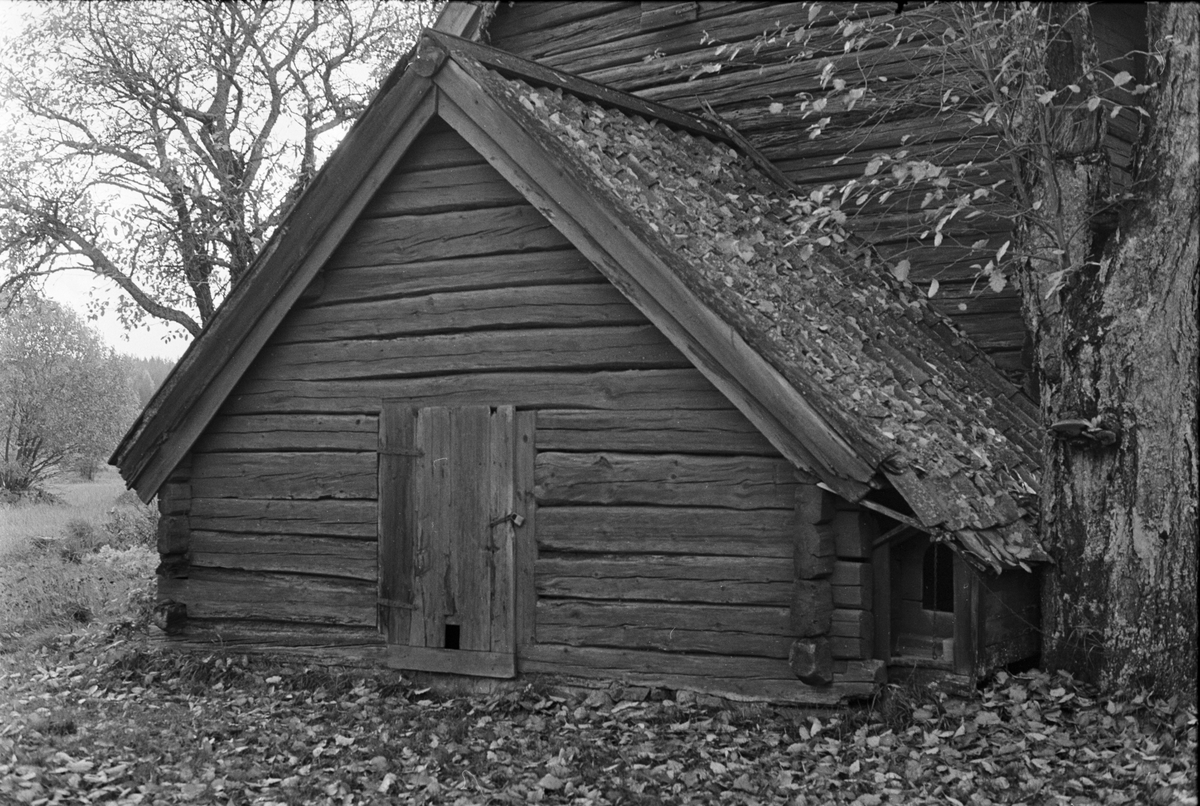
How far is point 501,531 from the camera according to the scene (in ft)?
28.2

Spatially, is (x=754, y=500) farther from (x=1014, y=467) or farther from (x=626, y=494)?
(x=1014, y=467)

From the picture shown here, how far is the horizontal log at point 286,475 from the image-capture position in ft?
30.5

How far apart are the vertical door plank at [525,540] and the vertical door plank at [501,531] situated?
5 centimetres

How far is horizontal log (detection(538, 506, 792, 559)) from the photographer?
7703 mm

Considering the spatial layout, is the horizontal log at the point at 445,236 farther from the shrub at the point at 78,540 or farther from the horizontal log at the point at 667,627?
the shrub at the point at 78,540

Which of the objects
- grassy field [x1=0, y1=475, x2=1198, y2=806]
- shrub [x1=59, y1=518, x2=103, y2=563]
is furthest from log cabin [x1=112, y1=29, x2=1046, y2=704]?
shrub [x1=59, y1=518, x2=103, y2=563]

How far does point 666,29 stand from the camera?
1241cm

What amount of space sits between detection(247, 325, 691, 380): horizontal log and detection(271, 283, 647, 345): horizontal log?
7 centimetres

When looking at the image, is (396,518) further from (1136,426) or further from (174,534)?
(1136,426)

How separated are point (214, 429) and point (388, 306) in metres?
2.10

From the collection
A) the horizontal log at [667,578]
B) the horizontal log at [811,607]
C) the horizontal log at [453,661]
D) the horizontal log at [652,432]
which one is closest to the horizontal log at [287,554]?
the horizontal log at [453,661]

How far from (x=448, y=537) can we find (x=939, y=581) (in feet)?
12.1

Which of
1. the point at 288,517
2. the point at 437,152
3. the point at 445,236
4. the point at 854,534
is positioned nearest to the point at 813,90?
the point at 437,152

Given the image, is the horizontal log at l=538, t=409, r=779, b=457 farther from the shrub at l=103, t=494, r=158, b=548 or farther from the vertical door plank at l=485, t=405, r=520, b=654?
the shrub at l=103, t=494, r=158, b=548
